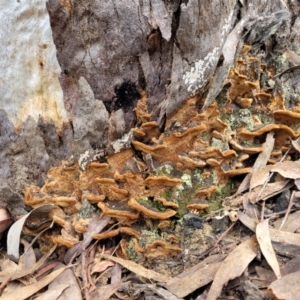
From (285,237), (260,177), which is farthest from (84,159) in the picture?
(285,237)

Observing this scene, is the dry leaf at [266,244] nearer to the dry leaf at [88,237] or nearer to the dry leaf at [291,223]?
the dry leaf at [291,223]

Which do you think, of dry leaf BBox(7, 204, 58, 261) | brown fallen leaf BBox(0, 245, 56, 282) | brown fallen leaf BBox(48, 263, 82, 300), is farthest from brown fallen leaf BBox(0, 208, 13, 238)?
brown fallen leaf BBox(48, 263, 82, 300)

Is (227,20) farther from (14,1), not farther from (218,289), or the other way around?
(218,289)

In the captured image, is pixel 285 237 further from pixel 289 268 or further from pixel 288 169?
pixel 288 169

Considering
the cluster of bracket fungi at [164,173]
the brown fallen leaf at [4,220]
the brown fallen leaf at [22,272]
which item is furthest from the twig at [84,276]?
the brown fallen leaf at [4,220]

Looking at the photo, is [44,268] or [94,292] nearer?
[94,292]

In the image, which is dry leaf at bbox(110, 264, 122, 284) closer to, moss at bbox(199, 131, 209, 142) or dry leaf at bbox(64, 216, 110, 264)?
dry leaf at bbox(64, 216, 110, 264)

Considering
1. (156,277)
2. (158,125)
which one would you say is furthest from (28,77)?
(156,277)
